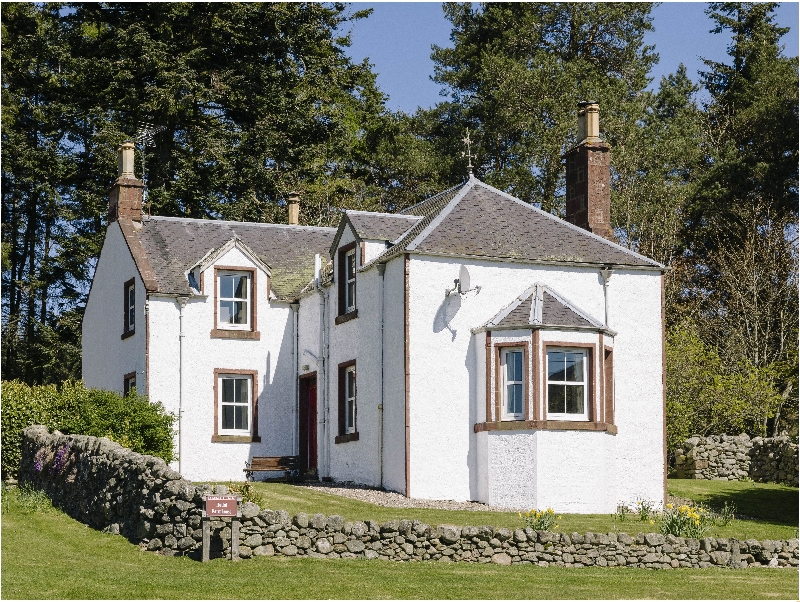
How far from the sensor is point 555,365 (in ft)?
87.0

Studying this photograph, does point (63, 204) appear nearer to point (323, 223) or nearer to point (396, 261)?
point (323, 223)

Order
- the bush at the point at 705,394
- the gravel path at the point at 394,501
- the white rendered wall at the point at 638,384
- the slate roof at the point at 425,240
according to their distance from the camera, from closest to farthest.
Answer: the gravel path at the point at 394,501 → the slate roof at the point at 425,240 → the white rendered wall at the point at 638,384 → the bush at the point at 705,394

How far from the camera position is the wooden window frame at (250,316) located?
31.9 m

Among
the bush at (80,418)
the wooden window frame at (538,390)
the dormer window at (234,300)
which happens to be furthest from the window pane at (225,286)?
the wooden window frame at (538,390)

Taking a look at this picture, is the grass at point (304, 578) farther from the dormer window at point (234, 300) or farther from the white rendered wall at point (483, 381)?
the dormer window at point (234, 300)

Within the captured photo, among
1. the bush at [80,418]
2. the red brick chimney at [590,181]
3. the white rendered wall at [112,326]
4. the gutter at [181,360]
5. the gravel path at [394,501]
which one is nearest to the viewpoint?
the gravel path at [394,501]

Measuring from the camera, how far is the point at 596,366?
2664 centimetres

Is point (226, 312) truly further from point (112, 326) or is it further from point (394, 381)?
point (394, 381)

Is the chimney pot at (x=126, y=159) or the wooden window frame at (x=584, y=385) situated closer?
the wooden window frame at (x=584, y=385)

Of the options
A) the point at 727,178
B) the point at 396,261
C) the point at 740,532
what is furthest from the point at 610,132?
the point at 740,532

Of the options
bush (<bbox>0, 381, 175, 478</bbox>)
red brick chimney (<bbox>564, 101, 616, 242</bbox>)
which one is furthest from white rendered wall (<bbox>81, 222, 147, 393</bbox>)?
red brick chimney (<bbox>564, 101, 616, 242</bbox>)

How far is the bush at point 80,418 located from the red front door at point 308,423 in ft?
13.8

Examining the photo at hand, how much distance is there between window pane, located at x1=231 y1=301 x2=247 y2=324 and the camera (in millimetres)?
32406

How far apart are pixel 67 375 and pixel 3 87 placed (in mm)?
11147
